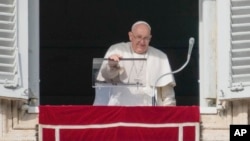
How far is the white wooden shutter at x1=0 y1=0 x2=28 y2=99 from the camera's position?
39.8 feet

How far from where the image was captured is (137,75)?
488 inches

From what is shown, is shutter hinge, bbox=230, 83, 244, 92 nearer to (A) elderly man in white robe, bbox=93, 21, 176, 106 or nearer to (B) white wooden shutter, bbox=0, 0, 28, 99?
(A) elderly man in white robe, bbox=93, 21, 176, 106

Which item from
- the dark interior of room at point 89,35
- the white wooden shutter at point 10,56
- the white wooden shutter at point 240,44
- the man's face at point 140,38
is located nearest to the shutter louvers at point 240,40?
the white wooden shutter at point 240,44

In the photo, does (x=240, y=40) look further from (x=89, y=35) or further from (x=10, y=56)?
(x=89, y=35)

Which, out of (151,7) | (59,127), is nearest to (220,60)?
(59,127)

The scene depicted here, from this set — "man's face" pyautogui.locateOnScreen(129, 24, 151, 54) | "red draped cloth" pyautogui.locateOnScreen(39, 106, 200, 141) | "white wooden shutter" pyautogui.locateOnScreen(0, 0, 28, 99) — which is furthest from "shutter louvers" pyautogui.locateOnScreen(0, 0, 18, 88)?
"man's face" pyautogui.locateOnScreen(129, 24, 151, 54)

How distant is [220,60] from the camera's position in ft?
40.2

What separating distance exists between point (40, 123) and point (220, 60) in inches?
39.7

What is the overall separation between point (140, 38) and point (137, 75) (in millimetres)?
209

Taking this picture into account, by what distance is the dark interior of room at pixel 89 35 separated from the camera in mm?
14922

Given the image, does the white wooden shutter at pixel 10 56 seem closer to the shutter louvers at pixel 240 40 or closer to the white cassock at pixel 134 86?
the white cassock at pixel 134 86

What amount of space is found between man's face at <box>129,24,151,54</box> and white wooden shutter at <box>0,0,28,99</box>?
2.17ft

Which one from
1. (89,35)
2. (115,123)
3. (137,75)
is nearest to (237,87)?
(137,75)

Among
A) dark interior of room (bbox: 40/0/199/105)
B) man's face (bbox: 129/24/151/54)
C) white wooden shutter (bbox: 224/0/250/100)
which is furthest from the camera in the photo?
dark interior of room (bbox: 40/0/199/105)
